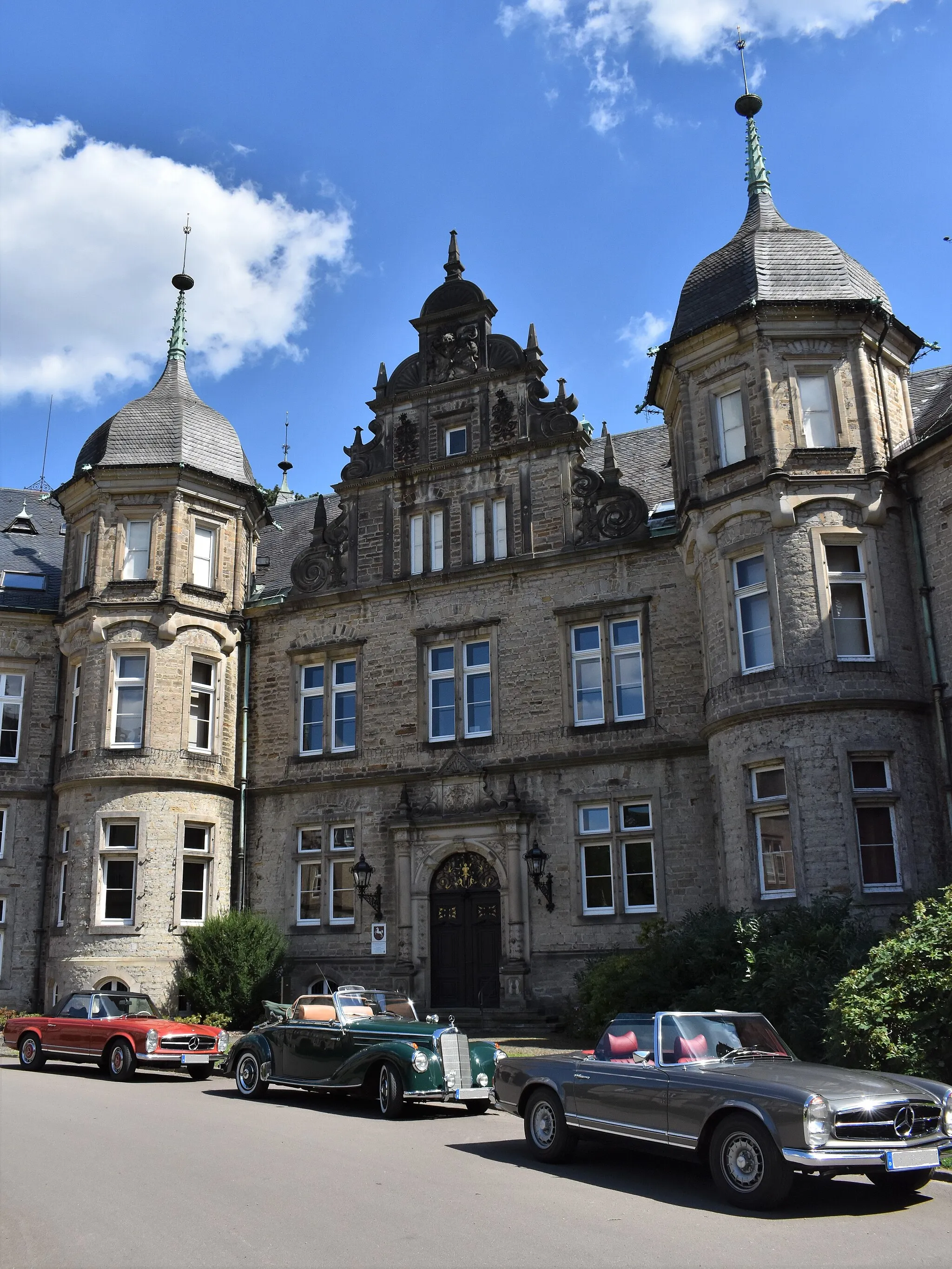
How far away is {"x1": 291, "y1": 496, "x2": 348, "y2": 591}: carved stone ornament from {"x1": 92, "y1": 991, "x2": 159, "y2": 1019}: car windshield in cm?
1028

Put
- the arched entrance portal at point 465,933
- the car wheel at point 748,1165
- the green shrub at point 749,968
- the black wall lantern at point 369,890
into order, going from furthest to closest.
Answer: the black wall lantern at point 369,890
the arched entrance portal at point 465,933
the green shrub at point 749,968
the car wheel at point 748,1165

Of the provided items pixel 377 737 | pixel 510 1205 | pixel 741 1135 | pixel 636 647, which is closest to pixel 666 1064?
pixel 741 1135

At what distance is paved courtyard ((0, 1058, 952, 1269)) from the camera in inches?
259

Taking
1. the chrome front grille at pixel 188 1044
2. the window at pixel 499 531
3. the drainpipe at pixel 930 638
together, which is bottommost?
the chrome front grille at pixel 188 1044

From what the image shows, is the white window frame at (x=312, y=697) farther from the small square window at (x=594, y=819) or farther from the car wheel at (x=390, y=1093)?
the car wheel at (x=390, y=1093)

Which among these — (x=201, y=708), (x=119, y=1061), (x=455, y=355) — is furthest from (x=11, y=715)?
(x=455, y=355)

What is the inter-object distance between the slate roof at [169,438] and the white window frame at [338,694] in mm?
5032

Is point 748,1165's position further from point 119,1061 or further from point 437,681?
point 437,681

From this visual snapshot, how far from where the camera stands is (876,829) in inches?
682

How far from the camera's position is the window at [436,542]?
24.5m

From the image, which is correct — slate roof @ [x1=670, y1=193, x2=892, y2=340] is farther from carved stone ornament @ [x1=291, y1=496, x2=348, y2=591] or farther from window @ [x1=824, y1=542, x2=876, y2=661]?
carved stone ornament @ [x1=291, y1=496, x2=348, y2=591]

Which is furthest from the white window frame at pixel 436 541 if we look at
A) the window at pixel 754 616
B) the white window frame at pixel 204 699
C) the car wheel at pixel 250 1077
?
the car wheel at pixel 250 1077

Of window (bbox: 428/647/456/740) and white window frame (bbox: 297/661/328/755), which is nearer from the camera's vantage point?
window (bbox: 428/647/456/740)

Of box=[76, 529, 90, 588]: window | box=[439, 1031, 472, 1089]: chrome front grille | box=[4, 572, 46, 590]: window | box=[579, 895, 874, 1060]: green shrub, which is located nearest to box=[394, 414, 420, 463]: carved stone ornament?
box=[76, 529, 90, 588]: window
